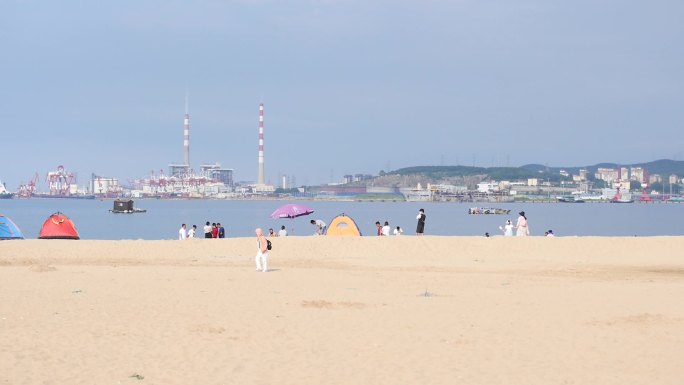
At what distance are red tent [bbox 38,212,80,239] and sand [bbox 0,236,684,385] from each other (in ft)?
24.5

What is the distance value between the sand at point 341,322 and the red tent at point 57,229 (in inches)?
294

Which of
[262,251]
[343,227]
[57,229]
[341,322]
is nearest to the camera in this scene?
[341,322]

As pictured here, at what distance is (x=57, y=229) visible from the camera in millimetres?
35125

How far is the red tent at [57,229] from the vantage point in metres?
34.8

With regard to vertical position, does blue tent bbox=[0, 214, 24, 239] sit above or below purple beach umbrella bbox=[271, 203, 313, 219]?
below

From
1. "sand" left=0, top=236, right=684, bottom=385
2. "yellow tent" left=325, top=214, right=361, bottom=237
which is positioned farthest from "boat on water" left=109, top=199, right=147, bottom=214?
"sand" left=0, top=236, right=684, bottom=385

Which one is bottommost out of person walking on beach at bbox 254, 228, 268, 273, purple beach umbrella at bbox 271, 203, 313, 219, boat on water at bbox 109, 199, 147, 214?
boat on water at bbox 109, 199, 147, 214

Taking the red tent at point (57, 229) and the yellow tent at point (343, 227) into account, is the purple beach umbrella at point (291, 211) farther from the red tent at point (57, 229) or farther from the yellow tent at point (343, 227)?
the red tent at point (57, 229)

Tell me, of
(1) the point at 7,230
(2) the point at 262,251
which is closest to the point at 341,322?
(2) the point at 262,251

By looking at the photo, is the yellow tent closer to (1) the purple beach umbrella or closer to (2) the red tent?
(1) the purple beach umbrella

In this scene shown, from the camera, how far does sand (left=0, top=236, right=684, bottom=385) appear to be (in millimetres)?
10117

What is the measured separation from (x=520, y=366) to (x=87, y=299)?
934 cm

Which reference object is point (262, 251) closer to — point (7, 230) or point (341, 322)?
point (341, 322)

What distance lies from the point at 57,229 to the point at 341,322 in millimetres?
24497
